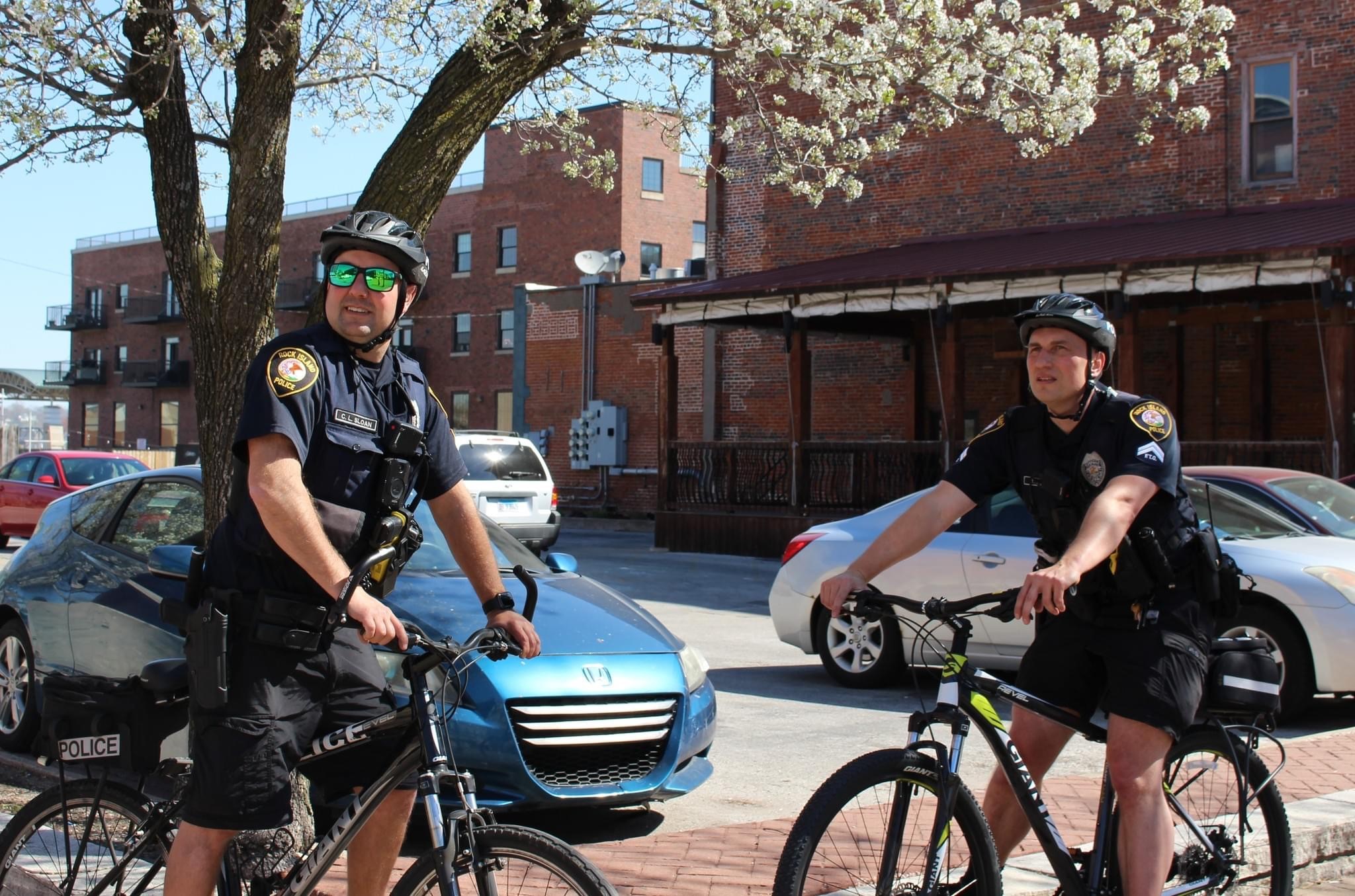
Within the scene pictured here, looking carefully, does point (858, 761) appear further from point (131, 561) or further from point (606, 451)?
point (606, 451)

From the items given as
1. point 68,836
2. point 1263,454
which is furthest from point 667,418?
point 68,836

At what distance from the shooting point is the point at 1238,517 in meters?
9.13

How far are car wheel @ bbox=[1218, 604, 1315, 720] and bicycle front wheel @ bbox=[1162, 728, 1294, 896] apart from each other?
4.03m

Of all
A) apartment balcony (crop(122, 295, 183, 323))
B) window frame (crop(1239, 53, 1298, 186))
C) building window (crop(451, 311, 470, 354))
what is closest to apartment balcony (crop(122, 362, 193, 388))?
apartment balcony (crop(122, 295, 183, 323))

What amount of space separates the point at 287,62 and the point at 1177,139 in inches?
770

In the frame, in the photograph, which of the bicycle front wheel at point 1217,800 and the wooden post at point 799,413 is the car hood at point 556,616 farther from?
the wooden post at point 799,413

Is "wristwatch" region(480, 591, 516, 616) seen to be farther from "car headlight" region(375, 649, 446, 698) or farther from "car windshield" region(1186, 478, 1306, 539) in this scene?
"car windshield" region(1186, 478, 1306, 539)

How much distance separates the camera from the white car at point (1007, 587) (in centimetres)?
823

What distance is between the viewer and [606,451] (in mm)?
34094

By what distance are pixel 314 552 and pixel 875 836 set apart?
152 cm

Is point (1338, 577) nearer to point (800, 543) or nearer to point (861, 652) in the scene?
point (861, 652)

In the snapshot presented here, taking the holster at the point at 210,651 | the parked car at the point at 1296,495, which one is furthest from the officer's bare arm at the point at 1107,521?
the parked car at the point at 1296,495

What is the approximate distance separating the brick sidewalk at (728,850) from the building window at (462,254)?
45.2 meters

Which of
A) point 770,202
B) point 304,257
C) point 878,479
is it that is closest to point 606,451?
point 770,202
